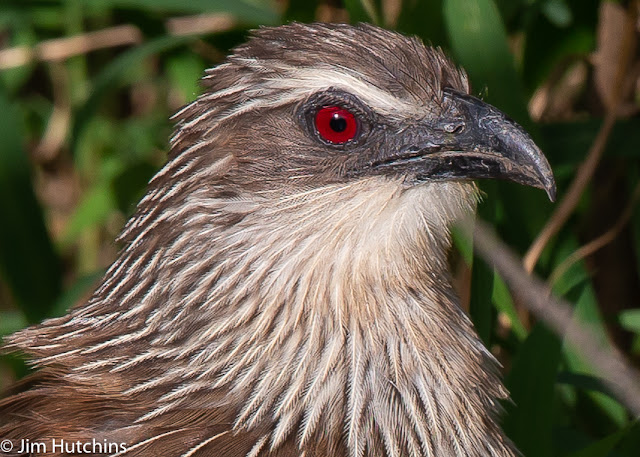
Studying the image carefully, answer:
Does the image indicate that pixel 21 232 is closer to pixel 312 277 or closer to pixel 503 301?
pixel 312 277

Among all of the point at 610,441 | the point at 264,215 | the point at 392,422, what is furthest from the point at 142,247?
the point at 610,441

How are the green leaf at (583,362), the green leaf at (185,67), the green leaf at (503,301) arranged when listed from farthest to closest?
the green leaf at (185,67)
the green leaf at (583,362)
the green leaf at (503,301)

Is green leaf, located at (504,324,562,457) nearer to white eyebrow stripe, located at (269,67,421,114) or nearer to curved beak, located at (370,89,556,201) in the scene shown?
curved beak, located at (370,89,556,201)

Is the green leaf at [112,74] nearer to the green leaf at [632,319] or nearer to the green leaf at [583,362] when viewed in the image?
the green leaf at [583,362]

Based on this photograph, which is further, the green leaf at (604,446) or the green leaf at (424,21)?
the green leaf at (424,21)

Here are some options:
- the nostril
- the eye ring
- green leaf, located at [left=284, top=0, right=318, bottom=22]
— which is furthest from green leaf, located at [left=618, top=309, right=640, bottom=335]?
green leaf, located at [left=284, top=0, right=318, bottom=22]

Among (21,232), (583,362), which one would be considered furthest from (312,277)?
(21,232)

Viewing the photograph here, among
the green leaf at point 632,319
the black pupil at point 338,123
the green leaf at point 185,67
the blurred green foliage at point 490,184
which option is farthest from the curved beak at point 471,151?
the green leaf at point 185,67
